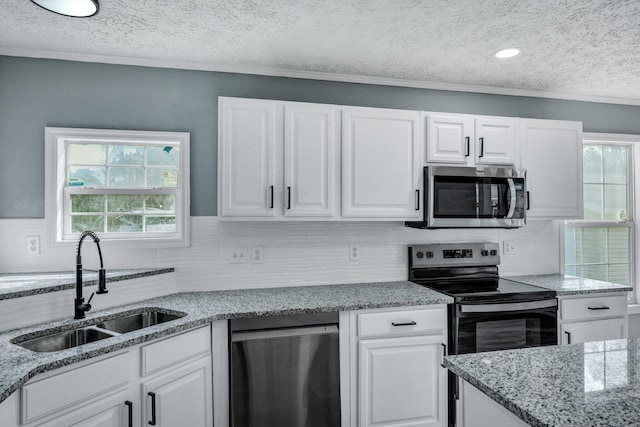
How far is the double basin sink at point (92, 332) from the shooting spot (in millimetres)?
1810

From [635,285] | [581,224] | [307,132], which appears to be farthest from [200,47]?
[635,285]

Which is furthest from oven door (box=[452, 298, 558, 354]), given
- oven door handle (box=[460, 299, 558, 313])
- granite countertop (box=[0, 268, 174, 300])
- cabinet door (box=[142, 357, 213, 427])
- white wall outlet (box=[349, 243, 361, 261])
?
granite countertop (box=[0, 268, 174, 300])

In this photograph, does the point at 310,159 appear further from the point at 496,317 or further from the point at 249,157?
the point at 496,317

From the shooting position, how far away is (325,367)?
2211 mm

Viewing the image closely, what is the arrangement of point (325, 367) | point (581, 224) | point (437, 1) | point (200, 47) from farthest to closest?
1. point (581, 224)
2. point (200, 47)
3. point (325, 367)
4. point (437, 1)

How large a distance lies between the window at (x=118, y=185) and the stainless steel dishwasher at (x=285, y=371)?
36.8 inches

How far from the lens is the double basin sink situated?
1810 mm

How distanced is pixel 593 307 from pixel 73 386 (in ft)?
10.1

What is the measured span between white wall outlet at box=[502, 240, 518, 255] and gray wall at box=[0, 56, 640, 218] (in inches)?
46.7

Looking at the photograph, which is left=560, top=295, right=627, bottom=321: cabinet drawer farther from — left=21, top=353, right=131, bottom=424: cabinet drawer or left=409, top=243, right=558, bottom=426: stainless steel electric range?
left=21, top=353, right=131, bottom=424: cabinet drawer

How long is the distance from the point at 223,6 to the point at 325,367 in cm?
200

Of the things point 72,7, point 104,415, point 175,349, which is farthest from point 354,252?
point 72,7

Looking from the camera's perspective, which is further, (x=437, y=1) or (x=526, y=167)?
(x=526, y=167)

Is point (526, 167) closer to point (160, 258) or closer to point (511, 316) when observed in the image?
point (511, 316)
